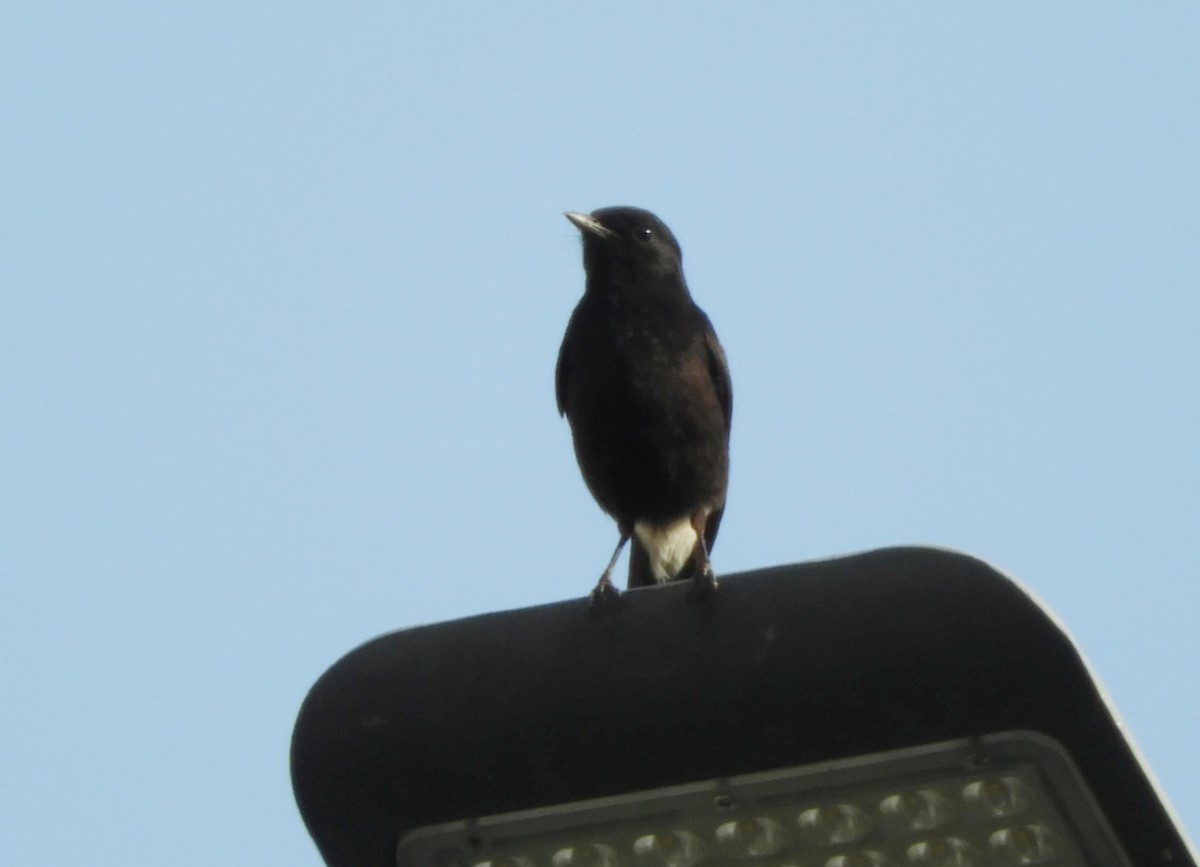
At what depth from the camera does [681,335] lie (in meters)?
6.77

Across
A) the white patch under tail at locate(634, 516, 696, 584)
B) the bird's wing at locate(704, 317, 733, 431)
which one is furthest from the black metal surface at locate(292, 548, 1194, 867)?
the bird's wing at locate(704, 317, 733, 431)

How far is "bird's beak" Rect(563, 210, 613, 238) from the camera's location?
714 centimetres

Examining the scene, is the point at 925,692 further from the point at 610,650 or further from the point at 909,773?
the point at 610,650

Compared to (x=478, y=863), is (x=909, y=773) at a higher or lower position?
higher

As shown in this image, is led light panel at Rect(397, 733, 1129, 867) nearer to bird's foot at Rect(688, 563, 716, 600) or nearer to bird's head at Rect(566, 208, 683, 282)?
bird's foot at Rect(688, 563, 716, 600)

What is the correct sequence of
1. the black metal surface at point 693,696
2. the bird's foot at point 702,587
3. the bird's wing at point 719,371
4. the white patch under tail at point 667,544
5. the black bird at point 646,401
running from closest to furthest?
the black metal surface at point 693,696, the bird's foot at point 702,587, the black bird at point 646,401, the white patch under tail at point 667,544, the bird's wing at point 719,371

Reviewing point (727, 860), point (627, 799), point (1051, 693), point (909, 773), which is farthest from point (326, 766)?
point (1051, 693)

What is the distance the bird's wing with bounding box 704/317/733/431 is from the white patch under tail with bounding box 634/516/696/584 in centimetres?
46

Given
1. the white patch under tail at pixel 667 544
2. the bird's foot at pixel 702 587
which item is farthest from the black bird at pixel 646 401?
the bird's foot at pixel 702 587

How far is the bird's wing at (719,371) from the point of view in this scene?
22.6 feet

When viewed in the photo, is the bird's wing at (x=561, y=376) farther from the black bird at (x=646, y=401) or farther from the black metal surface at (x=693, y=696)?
the black metal surface at (x=693, y=696)

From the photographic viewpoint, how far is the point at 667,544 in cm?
680

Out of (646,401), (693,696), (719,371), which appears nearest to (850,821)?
(693,696)

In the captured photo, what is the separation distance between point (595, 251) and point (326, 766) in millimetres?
4999
